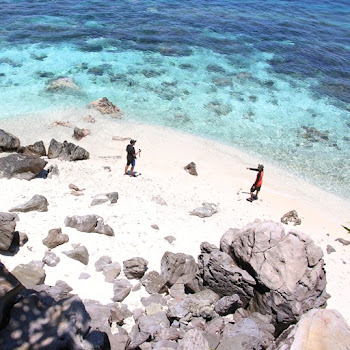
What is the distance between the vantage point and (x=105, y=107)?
26797 mm

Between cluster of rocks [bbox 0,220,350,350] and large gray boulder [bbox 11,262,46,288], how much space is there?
0.05 metres

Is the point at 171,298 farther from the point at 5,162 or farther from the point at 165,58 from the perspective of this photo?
the point at 165,58

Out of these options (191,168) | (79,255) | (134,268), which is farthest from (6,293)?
(191,168)

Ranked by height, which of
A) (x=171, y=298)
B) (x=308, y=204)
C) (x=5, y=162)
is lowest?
(x=308, y=204)

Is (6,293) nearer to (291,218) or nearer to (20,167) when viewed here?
(20,167)

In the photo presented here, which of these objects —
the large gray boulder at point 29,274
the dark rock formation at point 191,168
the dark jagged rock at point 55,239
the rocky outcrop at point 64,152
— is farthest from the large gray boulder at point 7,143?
the large gray boulder at point 29,274

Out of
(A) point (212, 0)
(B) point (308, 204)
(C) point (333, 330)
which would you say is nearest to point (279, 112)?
(B) point (308, 204)

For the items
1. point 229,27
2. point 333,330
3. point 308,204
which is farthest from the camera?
point 229,27

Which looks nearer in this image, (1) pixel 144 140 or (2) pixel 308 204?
(2) pixel 308 204

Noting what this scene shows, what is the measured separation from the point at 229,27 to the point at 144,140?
27766 millimetres

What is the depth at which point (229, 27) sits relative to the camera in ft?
150

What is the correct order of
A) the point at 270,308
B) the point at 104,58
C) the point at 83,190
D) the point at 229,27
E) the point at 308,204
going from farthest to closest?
the point at 229,27 < the point at 104,58 < the point at 308,204 < the point at 83,190 < the point at 270,308

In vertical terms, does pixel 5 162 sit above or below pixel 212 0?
below

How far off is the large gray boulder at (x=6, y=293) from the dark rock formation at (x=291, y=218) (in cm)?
1283
